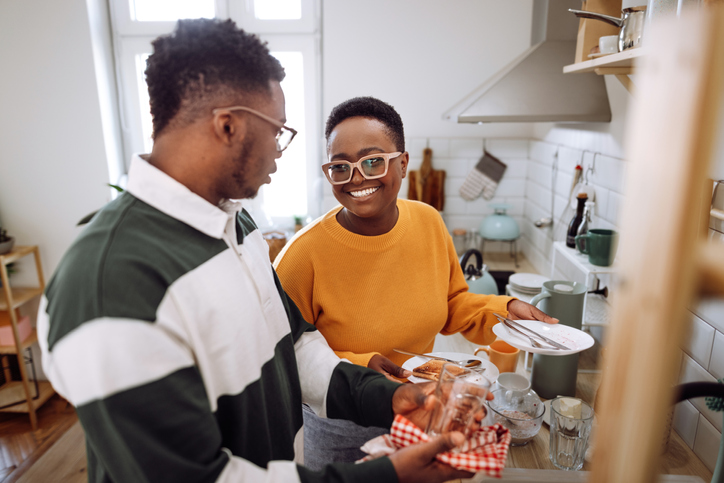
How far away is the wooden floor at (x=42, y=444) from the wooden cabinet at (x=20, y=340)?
2.5 inches

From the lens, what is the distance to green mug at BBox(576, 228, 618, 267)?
60.1 inches

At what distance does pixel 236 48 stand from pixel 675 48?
560 mm

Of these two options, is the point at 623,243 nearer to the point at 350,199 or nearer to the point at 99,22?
the point at 350,199

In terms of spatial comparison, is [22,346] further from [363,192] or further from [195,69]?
[195,69]

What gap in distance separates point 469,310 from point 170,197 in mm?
834

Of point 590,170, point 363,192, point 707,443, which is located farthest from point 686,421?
point 590,170

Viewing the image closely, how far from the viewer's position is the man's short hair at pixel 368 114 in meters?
1.07

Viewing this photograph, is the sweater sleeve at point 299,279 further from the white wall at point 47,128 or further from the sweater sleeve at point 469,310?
the white wall at point 47,128

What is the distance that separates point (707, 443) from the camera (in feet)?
3.51

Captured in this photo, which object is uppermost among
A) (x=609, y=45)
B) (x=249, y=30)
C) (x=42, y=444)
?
(x=249, y=30)

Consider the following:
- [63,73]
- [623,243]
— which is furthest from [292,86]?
[623,243]

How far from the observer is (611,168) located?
1.76 meters

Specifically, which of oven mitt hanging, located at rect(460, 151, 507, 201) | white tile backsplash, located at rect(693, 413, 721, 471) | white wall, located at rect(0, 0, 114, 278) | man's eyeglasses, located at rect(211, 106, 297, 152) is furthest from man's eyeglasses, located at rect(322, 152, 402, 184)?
white wall, located at rect(0, 0, 114, 278)

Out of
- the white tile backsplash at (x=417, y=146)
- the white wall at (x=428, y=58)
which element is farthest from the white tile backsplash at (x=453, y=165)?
the white tile backsplash at (x=417, y=146)
